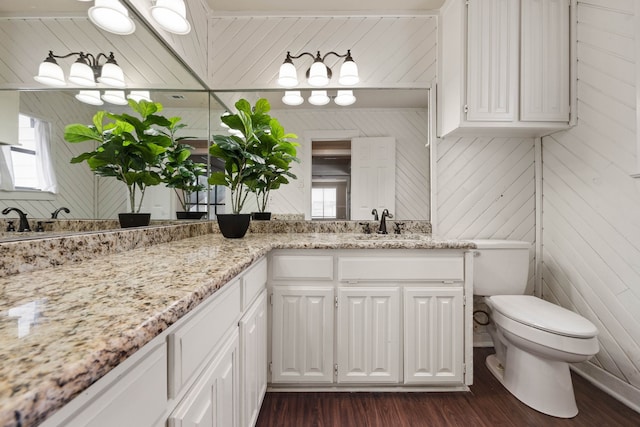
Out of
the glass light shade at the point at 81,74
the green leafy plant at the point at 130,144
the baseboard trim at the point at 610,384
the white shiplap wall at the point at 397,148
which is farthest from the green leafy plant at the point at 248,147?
the baseboard trim at the point at 610,384

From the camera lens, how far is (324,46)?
214 cm

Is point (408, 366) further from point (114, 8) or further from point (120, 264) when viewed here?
point (114, 8)

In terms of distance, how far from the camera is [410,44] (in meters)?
2.13

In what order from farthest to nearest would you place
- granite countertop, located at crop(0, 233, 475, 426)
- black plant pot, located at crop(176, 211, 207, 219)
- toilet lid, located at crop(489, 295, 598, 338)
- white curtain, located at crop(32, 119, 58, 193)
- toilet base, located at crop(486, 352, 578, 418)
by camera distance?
black plant pot, located at crop(176, 211, 207, 219) → toilet base, located at crop(486, 352, 578, 418) → toilet lid, located at crop(489, 295, 598, 338) → white curtain, located at crop(32, 119, 58, 193) → granite countertop, located at crop(0, 233, 475, 426)

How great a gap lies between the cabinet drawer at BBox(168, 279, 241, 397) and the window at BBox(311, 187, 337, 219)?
48.0 inches

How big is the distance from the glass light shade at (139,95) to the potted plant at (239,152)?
1.14 feet

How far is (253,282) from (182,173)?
2.92 feet

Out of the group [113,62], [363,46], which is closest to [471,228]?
[363,46]

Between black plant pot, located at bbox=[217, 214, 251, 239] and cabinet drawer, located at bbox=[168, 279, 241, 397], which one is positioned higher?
black plant pot, located at bbox=[217, 214, 251, 239]

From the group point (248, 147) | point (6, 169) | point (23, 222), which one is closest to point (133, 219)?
point (23, 222)

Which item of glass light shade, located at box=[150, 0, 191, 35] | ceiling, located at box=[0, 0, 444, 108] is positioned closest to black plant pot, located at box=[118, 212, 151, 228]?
glass light shade, located at box=[150, 0, 191, 35]

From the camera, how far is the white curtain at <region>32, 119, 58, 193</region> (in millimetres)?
812

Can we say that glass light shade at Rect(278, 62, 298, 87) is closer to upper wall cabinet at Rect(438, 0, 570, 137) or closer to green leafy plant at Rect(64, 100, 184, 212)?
green leafy plant at Rect(64, 100, 184, 212)

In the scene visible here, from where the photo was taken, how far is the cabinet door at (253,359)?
1072 mm
